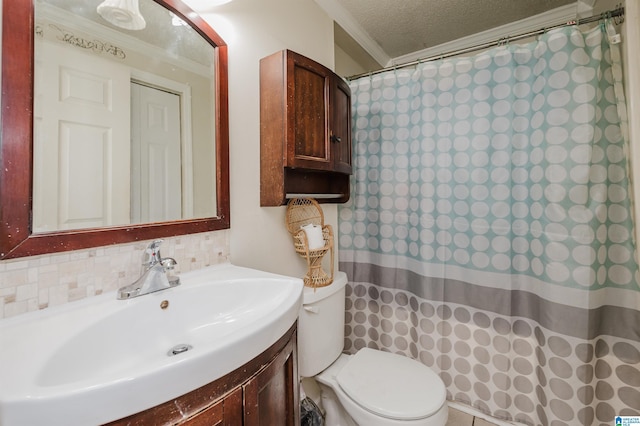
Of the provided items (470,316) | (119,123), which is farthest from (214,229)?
(470,316)

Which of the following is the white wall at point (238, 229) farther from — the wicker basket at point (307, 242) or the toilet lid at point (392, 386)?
the toilet lid at point (392, 386)

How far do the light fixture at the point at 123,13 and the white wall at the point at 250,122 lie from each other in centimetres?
20

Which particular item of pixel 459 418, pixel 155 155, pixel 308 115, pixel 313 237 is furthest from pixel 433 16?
pixel 459 418

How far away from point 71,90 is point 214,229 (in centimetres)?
56

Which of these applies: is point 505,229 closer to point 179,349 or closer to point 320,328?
point 320,328

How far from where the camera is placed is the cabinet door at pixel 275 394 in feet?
1.93

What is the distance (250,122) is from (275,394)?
1.00m

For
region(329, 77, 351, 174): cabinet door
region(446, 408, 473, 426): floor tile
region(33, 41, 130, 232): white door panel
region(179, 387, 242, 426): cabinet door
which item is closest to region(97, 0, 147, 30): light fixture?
region(33, 41, 130, 232): white door panel

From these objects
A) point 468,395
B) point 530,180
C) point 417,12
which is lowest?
point 468,395

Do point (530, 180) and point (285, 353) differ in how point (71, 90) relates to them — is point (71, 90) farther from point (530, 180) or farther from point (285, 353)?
Result: point (530, 180)

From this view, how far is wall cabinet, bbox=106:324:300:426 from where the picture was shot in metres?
0.46

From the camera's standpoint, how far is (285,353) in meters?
0.72

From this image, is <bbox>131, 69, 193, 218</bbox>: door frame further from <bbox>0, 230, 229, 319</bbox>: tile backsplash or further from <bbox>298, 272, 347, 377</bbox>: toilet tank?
<bbox>298, 272, 347, 377</bbox>: toilet tank

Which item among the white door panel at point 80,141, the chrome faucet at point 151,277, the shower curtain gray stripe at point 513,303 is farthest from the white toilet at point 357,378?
the white door panel at point 80,141
